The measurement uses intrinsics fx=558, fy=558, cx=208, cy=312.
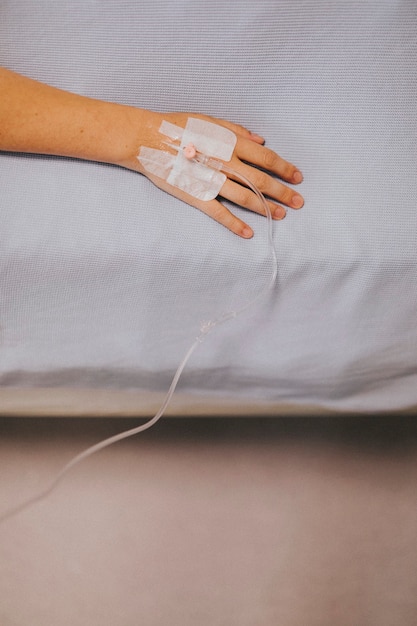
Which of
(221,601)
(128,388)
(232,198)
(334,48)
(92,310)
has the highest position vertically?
(334,48)

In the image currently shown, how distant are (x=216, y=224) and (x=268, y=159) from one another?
13 cm

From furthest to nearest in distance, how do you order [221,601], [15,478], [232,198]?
1. [15,478]
2. [221,601]
3. [232,198]

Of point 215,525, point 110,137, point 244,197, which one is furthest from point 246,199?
point 215,525

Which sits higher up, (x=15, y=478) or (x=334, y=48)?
(x=334, y=48)

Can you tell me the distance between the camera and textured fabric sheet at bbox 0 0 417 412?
0.82m

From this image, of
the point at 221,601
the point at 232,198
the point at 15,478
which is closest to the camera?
the point at 232,198

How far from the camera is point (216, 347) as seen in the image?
89 centimetres

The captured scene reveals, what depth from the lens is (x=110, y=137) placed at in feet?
2.79

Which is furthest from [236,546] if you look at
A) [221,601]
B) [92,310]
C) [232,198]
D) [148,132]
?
[148,132]

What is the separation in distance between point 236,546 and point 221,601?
0.11 meters

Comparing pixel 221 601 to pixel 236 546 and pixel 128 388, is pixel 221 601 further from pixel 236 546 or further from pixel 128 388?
pixel 128 388

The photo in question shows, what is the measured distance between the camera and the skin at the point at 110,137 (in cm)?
84

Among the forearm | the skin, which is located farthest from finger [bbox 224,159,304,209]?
the forearm

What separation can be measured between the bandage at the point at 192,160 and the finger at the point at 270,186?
30 millimetres
